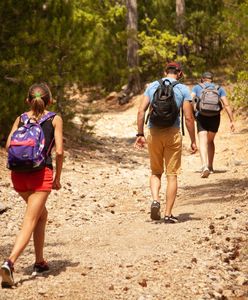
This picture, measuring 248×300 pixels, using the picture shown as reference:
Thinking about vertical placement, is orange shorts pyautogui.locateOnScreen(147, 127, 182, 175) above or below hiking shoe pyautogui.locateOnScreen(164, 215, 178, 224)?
above

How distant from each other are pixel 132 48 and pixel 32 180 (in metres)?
19.4

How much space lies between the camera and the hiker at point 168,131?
7594 millimetres

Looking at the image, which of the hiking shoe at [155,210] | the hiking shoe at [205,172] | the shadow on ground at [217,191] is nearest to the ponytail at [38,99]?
the hiking shoe at [155,210]

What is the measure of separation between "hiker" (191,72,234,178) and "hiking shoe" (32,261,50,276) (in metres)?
5.80

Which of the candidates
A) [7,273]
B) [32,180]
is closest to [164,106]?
[32,180]

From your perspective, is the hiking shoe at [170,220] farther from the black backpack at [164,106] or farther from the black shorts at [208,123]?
the black shorts at [208,123]

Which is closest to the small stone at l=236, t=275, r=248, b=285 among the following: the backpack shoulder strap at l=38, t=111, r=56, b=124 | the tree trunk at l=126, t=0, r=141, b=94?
the backpack shoulder strap at l=38, t=111, r=56, b=124

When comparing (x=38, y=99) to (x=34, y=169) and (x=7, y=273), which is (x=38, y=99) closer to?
(x=34, y=169)

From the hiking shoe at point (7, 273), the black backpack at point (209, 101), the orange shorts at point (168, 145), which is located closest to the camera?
the hiking shoe at point (7, 273)

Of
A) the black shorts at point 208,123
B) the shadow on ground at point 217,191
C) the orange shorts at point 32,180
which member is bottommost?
the shadow on ground at point 217,191

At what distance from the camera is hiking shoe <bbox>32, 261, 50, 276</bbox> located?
18.9 ft

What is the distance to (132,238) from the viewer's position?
7207 mm

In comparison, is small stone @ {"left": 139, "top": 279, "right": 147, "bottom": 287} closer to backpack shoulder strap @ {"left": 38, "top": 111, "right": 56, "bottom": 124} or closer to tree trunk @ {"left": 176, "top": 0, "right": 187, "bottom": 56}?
backpack shoulder strap @ {"left": 38, "top": 111, "right": 56, "bottom": 124}

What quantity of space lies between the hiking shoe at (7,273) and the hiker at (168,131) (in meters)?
2.88
